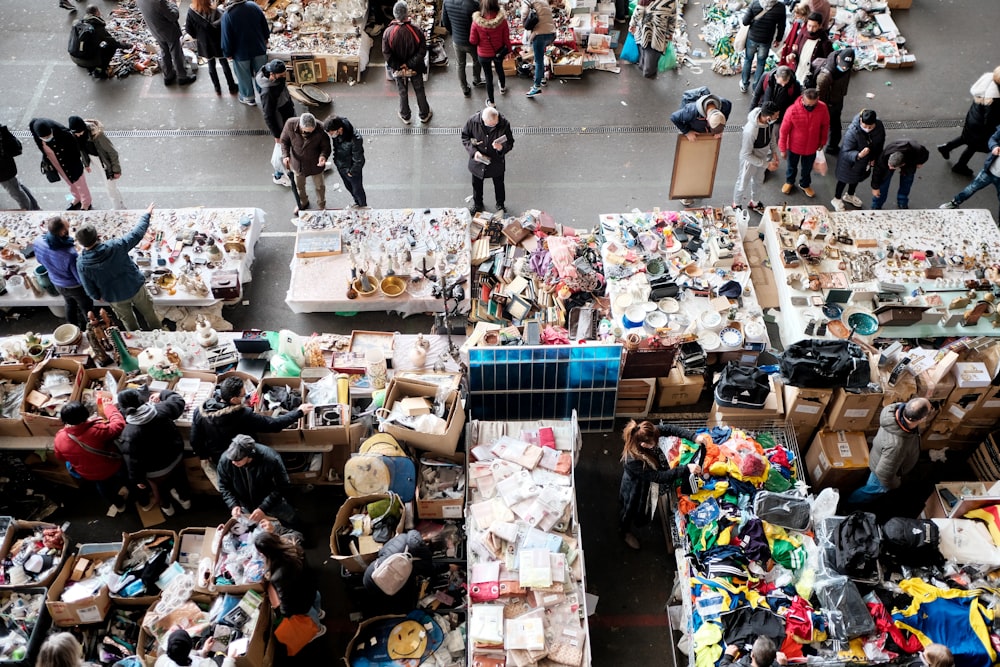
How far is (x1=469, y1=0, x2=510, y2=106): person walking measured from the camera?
38.0 feet

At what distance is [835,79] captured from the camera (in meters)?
11.0

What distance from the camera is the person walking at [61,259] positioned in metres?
8.81

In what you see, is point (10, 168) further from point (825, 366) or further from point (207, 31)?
point (825, 366)

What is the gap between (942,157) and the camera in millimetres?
11727

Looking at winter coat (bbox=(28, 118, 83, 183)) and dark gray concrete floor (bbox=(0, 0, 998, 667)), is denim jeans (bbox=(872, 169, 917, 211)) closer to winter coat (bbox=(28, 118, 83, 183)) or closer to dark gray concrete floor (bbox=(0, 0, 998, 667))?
dark gray concrete floor (bbox=(0, 0, 998, 667))

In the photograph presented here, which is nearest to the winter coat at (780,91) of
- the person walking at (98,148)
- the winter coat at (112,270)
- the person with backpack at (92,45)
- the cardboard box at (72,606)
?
the winter coat at (112,270)

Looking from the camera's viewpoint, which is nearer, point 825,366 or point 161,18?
point 825,366

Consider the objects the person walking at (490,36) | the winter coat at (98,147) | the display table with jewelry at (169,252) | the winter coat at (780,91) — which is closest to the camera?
the display table with jewelry at (169,252)

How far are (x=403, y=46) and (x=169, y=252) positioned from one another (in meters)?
4.29

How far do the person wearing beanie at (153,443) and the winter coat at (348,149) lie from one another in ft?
12.6

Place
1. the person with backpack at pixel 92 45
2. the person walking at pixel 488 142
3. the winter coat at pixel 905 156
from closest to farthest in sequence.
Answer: the winter coat at pixel 905 156 → the person walking at pixel 488 142 → the person with backpack at pixel 92 45

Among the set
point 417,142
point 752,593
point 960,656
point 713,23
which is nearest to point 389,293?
point 417,142

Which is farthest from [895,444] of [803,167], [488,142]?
[488,142]

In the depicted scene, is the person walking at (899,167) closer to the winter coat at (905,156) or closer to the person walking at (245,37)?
the winter coat at (905,156)
